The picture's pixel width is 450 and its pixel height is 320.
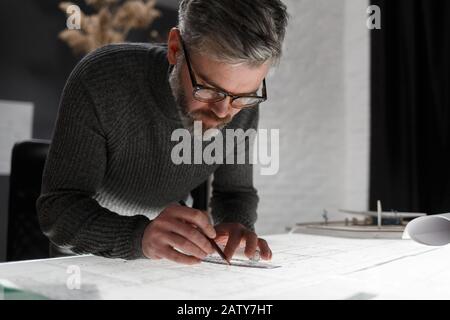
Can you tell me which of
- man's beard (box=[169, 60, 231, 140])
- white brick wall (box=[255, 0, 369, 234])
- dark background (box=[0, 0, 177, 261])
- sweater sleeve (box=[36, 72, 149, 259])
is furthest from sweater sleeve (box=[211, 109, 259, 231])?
dark background (box=[0, 0, 177, 261])

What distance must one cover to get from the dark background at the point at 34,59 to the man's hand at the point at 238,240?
4.84ft

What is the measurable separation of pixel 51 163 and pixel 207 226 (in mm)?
357

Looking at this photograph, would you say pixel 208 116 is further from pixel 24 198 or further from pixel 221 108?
pixel 24 198

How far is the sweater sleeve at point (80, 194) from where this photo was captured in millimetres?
829

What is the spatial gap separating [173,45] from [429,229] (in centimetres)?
61

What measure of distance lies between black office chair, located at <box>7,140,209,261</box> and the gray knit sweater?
0.73 feet

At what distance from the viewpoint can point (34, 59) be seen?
2109 mm

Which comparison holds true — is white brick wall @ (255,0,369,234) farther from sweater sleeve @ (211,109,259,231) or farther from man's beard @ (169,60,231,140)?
man's beard @ (169,60,231,140)

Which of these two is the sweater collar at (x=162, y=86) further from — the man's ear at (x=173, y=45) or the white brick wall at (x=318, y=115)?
the white brick wall at (x=318, y=115)

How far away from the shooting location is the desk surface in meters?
0.61

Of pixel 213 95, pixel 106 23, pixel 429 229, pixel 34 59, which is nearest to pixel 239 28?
pixel 213 95

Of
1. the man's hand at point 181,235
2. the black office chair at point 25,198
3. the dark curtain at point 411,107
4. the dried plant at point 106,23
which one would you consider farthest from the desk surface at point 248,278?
the dried plant at point 106,23
